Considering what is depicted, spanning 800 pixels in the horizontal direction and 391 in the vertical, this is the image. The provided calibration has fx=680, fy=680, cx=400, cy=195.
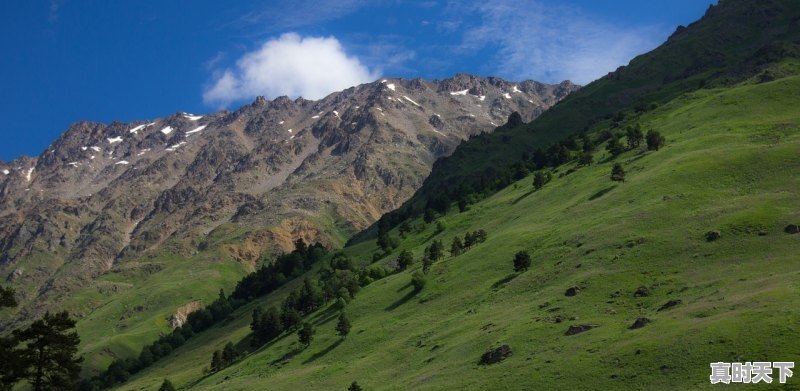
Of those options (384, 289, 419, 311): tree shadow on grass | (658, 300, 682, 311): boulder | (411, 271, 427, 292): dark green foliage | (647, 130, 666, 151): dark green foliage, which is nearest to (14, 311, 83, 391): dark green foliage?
(658, 300, 682, 311): boulder

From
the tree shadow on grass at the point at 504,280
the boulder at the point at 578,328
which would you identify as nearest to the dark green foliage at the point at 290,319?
the tree shadow on grass at the point at 504,280

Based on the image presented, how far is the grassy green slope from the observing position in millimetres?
65375

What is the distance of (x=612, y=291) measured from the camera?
90188 mm

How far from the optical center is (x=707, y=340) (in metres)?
62.3

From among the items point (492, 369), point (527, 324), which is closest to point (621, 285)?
point (527, 324)

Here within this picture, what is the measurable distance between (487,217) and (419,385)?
102508 millimetres

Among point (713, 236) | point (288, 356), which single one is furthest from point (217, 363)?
point (713, 236)

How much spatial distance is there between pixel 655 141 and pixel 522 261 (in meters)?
71.7

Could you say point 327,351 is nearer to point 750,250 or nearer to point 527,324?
point 527,324

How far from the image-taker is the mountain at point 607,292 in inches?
2586

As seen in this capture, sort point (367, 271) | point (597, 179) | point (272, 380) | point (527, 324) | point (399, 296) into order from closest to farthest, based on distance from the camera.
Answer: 1. point (527, 324)
2. point (272, 380)
3. point (399, 296)
4. point (597, 179)
5. point (367, 271)

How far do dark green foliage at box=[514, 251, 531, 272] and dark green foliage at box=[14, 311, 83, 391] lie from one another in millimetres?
80751

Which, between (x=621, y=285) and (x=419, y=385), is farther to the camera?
(x=621, y=285)

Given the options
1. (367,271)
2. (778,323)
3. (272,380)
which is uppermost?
(367,271)
